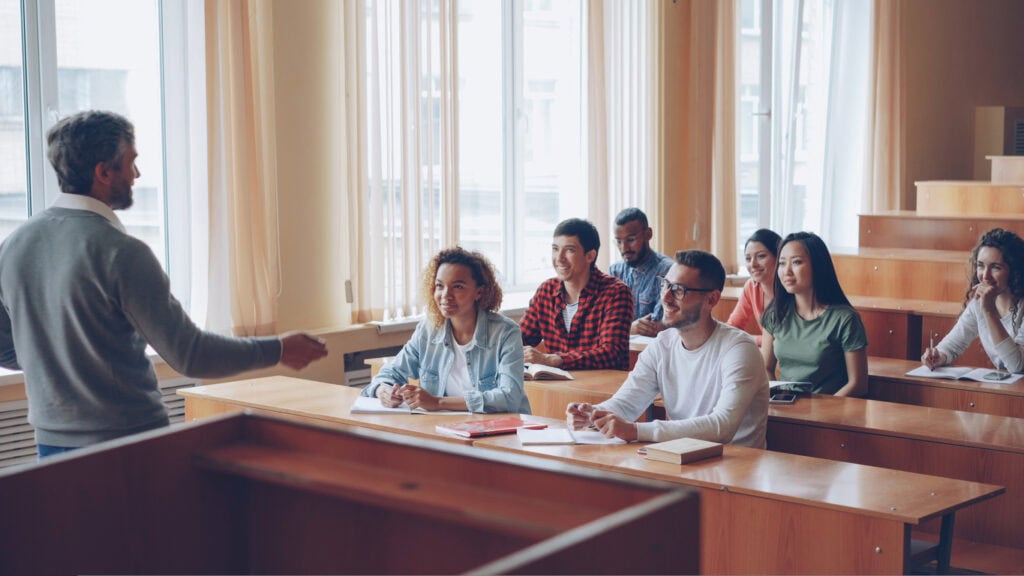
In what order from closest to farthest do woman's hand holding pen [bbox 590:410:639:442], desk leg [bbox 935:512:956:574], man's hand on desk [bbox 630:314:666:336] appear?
1. desk leg [bbox 935:512:956:574]
2. woman's hand holding pen [bbox 590:410:639:442]
3. man's hand on desk [bbox 630:314:666:336]

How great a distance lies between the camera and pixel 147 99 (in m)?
5.00

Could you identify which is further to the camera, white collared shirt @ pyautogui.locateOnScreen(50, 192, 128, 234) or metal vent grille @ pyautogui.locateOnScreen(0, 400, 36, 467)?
metal vent grille @ pyautogui.locateOnScreen(0, 400, 36, 467)

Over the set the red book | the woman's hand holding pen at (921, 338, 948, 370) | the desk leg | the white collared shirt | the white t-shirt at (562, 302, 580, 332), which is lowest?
the desk leg

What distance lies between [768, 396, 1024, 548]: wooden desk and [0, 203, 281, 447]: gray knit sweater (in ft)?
6.93

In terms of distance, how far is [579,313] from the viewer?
493 cm

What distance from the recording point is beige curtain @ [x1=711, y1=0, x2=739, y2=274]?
7660mm

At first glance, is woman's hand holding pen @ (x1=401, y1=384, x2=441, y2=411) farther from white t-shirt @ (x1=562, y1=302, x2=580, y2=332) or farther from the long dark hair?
the long dark hair

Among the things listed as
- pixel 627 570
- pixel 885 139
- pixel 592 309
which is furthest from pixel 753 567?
pixel 885 139

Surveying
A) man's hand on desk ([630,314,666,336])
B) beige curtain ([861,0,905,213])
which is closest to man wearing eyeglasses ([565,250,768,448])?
man's hand on desk ([630,314,666,336])

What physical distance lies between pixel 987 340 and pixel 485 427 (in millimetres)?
2418

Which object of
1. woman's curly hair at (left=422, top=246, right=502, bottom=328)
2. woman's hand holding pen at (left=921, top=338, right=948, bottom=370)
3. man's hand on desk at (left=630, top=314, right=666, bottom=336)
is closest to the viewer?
woman's curly hair at (left=422, top=246, right=502, bottom=328)

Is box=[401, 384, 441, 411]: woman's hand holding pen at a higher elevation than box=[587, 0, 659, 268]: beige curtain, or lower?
lower

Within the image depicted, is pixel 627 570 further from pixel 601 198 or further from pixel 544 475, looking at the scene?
pixel 601 198

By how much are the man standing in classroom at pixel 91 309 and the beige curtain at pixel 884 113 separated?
24.7 feet
